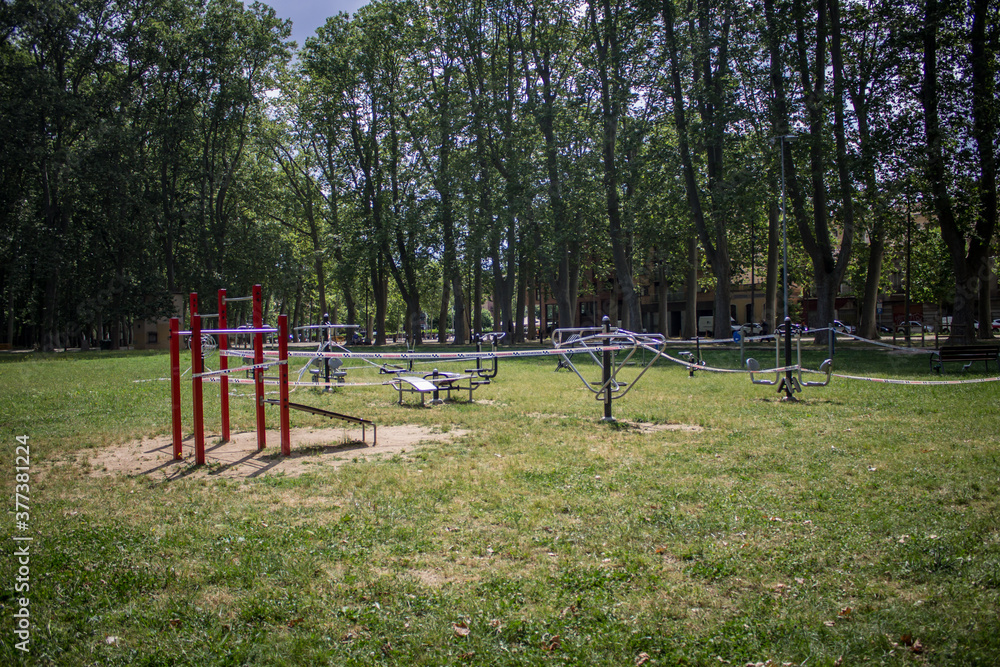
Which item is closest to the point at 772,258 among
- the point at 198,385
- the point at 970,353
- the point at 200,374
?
the point at 970,353

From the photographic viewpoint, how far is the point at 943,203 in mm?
24562

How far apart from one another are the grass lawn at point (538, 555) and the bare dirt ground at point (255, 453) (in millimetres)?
283

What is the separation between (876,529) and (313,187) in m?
48.4

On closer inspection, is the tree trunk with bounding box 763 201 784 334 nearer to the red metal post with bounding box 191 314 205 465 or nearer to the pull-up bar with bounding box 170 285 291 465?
the pull-up bar with bounding box 170 285 291 465

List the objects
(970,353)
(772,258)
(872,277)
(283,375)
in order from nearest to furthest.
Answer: (283,375) → (970,353) → (872,277) → (772,258)

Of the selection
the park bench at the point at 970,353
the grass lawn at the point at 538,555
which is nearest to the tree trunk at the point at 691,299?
the park bench at the point at 970,353

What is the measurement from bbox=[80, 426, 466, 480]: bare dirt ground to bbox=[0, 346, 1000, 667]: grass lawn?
0.28 metres

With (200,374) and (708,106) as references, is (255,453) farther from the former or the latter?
(708,106)

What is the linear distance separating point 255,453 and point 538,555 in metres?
5.03

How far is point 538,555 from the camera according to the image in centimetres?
466

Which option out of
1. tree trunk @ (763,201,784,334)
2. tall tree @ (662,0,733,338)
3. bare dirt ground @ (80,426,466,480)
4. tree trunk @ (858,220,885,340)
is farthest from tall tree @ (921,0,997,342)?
bare dirt ground @ (80,426,466,480)

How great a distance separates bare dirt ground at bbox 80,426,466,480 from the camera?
24.6ft

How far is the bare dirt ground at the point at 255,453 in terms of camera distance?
24.6ft

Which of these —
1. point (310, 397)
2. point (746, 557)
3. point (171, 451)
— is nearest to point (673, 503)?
point (746, 557)
